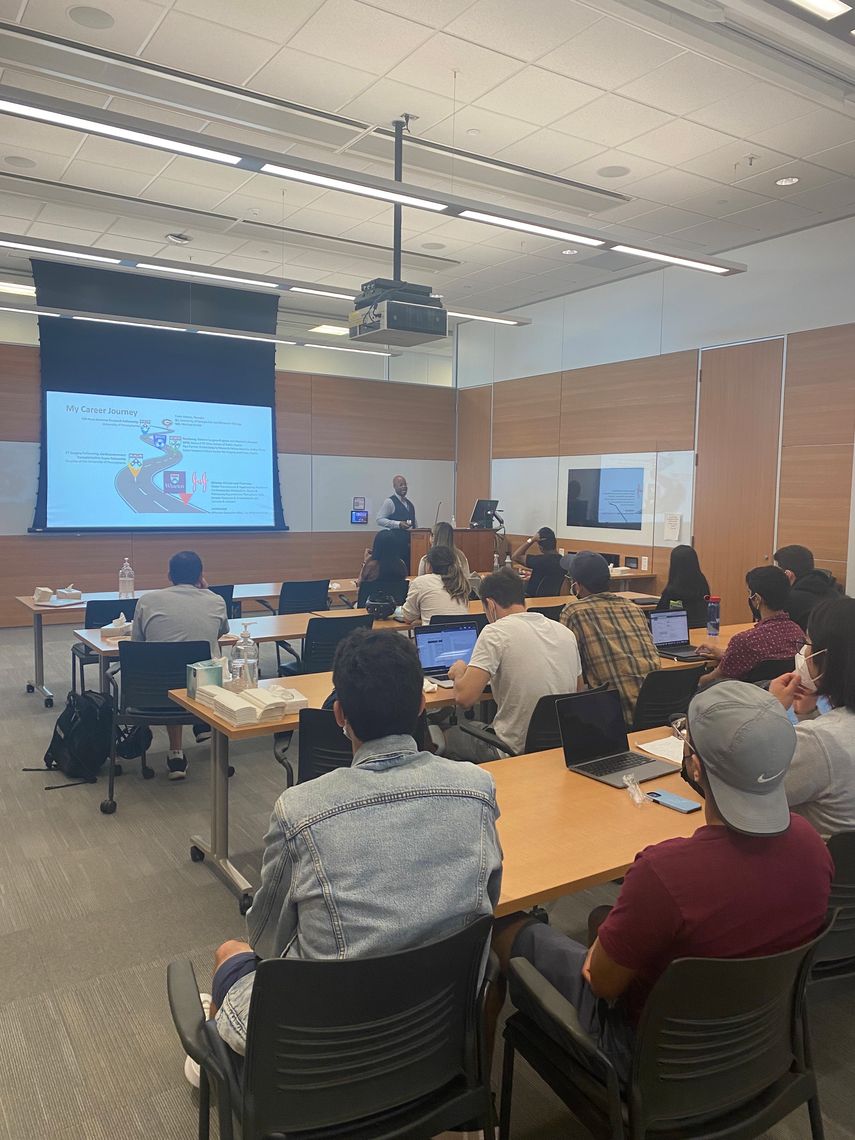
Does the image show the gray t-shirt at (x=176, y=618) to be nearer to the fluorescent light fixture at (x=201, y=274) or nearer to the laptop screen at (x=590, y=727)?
the laptop screen at (x=590, y=727)

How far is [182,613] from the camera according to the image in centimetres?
426

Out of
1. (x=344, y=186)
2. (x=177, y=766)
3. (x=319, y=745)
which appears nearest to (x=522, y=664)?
(x=319, y=745)

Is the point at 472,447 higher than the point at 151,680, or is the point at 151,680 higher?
the point at 472,447

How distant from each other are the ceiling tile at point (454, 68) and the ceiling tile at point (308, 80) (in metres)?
0.27

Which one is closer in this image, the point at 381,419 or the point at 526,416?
the point at 526,416

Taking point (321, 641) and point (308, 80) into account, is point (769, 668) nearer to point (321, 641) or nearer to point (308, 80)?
point (321, 641)

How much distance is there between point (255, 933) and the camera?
5.09 feet

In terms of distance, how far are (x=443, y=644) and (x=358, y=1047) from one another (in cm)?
274

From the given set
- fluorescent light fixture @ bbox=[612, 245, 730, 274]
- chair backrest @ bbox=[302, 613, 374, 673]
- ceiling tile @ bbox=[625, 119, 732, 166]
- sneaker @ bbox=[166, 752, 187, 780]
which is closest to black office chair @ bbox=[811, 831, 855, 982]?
chair backrest @ bbox=[302, 613, 374, 673]

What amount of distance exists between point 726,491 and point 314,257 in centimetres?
492

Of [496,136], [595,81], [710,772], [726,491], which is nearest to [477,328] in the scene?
[726,491]

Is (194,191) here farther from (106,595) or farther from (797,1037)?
(797,1037)

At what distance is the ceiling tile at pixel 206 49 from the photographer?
4332 millimetres

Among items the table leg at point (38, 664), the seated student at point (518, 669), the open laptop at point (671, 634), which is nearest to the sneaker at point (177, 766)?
the table leg at point (38, 664)
